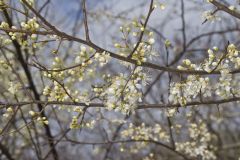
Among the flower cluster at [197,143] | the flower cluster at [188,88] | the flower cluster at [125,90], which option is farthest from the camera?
the flower cluster at [197,143]

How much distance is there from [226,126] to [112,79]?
11828mm

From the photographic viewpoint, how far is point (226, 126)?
1448 centimetres

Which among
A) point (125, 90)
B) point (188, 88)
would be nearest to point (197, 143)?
point (188, 88)

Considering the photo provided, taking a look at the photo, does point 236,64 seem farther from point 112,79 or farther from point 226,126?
point 226,126

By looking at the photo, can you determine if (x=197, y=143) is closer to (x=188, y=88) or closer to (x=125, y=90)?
(x=188, y=88)

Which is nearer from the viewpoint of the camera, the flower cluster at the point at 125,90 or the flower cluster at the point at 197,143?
the flower cluster at the point at 125,90

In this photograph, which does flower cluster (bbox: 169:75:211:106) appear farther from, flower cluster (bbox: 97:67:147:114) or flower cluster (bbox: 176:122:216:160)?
flower cluster (bbox: 176:122:216:160)

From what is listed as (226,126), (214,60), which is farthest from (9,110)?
(226,126)

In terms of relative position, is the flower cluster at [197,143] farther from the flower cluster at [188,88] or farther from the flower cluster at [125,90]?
the flower cluster at [125,90]

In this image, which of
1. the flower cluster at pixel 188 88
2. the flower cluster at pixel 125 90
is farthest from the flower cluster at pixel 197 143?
the flower cluster at pixel 125 90

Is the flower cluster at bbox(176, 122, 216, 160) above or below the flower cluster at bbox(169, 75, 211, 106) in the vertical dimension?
below

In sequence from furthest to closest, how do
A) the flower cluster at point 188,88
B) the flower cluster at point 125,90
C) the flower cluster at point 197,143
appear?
the flower cluster at point 197,143 → the flower cluster at point 188,88 → the flower cluster at point 125,90

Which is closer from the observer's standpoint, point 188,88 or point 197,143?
point 188,88

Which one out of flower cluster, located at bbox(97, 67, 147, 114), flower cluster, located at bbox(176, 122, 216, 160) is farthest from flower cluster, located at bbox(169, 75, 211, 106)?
flower cluster, located at bbox(176, 122, 216, 160)
